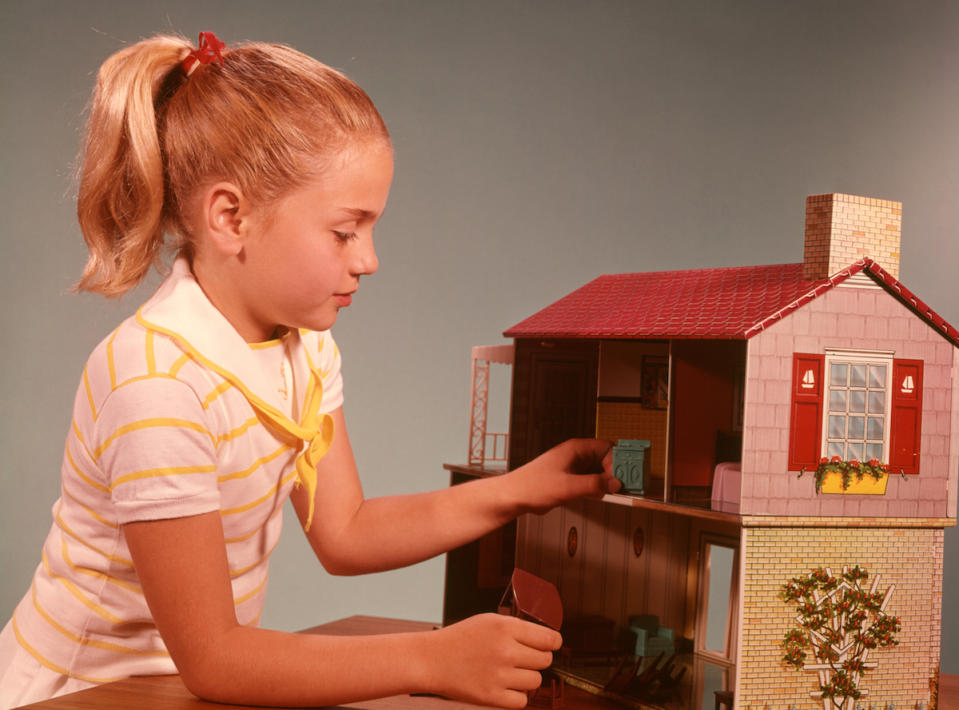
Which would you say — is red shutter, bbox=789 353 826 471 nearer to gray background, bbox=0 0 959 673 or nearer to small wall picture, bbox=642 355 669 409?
small wall picture, bbox=642 355 669 409

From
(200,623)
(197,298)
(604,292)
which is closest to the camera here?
(200,623)

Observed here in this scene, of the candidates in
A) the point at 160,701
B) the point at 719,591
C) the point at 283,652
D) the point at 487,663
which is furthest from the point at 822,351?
the point at 719,591

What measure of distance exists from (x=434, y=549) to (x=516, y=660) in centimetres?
35

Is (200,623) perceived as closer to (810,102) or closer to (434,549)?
(434,549)

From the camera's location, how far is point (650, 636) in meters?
1.17

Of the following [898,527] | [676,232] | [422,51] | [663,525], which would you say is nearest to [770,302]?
[898,527]

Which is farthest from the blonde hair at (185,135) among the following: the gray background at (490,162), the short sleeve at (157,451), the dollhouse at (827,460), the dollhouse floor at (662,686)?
the gray background at (490,162)

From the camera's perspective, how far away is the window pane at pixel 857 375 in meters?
0.92

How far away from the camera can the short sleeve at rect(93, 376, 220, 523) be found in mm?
753

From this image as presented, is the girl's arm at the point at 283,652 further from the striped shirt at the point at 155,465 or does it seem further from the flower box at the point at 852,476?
the flower box at the point at 852,476

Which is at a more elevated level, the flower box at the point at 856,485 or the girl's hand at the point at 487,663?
the flower box at the point at 856,485

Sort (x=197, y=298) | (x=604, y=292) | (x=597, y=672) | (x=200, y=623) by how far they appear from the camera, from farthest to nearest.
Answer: (x=604, y=292) → (x=597, y=672) → (x=197, y=298) → (x=200, y=623)

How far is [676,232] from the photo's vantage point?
213cm

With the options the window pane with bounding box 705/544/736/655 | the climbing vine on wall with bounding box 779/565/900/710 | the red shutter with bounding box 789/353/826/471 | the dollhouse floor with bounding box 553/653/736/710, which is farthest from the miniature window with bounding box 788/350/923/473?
the window pane with bounding box 705/544/736/655
